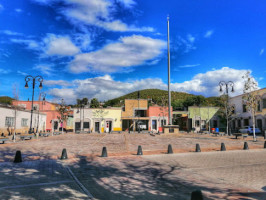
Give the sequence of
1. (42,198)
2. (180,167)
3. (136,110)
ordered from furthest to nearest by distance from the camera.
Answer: (136,110) → (180,167) → (42,198)

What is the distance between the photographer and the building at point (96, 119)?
133 feet

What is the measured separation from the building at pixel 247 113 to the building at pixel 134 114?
61.6 feet

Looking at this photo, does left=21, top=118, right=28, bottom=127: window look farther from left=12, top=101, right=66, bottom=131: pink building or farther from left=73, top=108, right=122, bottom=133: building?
left=73, top=108, right=122, bottom=133: building

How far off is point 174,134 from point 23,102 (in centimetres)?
4082

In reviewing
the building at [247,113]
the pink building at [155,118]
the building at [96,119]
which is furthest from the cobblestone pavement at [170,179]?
the pink building at [155,118]

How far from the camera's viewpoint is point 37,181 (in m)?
6.18

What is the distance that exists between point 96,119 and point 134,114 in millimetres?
8618

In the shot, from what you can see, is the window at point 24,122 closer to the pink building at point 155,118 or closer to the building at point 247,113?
the pink building at point 155,118

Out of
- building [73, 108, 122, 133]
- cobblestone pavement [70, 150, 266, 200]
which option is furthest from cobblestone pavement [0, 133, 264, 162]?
building [73, 108, 122, 133]

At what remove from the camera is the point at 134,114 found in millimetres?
43656

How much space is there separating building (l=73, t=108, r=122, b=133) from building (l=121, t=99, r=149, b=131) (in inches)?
94.1

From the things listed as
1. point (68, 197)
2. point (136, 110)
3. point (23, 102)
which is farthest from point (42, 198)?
point (23, 102)

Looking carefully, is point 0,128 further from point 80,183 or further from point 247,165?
point 247,165

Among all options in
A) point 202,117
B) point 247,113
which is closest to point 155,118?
point 202,117
